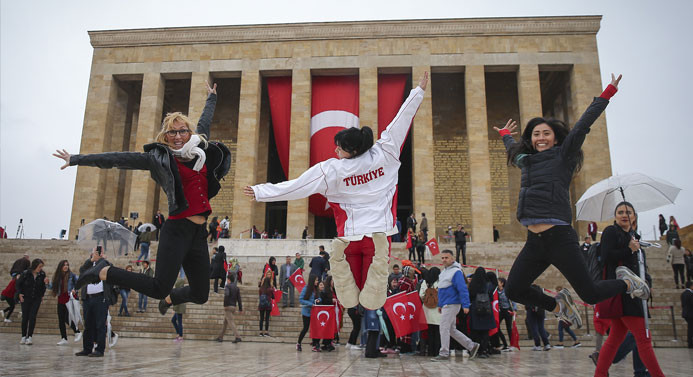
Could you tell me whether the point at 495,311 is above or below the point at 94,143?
below

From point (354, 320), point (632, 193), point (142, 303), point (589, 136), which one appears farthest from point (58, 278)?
point (589, 136)

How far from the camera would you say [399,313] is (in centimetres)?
788

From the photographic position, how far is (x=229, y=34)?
26875 millimetres

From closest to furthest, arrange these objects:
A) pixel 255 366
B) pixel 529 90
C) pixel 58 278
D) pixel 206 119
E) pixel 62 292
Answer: pixel 206 119
pixel 255 366
pixel 58 278
pixel 62 292
pixel 529 90

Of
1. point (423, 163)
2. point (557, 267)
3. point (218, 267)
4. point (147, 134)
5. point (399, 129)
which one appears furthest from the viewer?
point (147, 134)

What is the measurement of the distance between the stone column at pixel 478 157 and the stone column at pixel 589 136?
4299mm

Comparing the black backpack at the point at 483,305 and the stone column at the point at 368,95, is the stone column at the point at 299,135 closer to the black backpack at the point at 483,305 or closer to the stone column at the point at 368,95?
the stone column at the point at 368,95

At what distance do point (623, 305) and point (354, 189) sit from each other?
258 cm

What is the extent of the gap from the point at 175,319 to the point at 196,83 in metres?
18.4

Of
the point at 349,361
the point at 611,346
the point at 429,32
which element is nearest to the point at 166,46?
the point at 429,32

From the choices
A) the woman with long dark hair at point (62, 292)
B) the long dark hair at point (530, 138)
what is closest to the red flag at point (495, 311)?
the long dark hair at point (530, 138)

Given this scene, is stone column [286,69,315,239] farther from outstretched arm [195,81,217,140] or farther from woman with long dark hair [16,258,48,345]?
outstretched arm [195,81,217,140]

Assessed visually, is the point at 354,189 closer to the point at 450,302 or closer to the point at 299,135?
the point at 450,302

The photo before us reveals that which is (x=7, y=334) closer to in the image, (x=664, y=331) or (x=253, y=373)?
(x=253, y=373)
